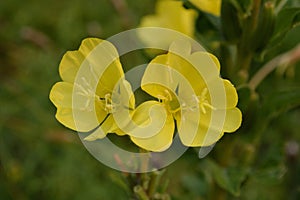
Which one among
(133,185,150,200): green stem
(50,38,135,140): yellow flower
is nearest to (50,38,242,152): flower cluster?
(50,38,135,140): yellow flower

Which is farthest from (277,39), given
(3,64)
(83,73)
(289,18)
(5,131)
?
(3,64)

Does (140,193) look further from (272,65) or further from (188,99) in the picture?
(272,65)

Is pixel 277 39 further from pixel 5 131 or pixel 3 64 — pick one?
pixel 3 64

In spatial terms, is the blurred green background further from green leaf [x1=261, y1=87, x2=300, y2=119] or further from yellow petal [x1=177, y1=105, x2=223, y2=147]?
yellow petal [x1=177, y1=105, x2=223, y2=147]

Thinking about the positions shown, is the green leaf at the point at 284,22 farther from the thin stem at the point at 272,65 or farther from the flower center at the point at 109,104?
the flower center at the point at 109,104

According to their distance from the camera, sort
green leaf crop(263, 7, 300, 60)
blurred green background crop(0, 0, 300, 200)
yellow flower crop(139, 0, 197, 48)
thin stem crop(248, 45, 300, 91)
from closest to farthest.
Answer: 1. green leaf crop(263, 7, 300, 60)
2. thin stem crop(248, 45, 300, 91)
3. yellow flower crop(139, 0, 197, 48)
4. blurred green background crop(0, 0, 300, 200)

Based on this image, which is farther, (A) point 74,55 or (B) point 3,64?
(B) point 3,64
